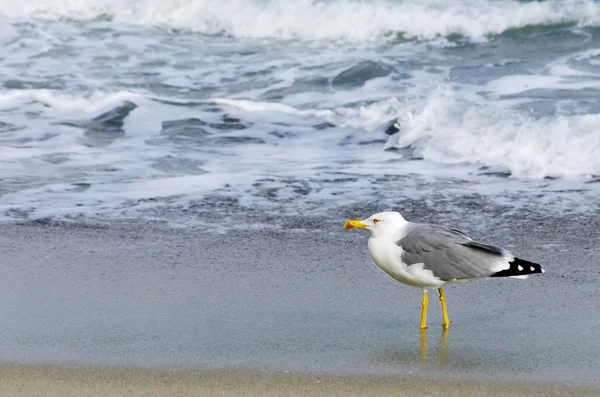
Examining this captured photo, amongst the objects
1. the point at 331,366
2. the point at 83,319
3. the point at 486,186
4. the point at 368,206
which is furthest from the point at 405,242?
the point at 486,186

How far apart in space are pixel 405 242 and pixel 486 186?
109 inches

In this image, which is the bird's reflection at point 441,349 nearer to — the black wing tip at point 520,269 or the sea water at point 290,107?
the black wing tip at point 520,269

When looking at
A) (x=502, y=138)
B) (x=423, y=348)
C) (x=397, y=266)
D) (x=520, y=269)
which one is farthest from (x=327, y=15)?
(x=423, y=348)

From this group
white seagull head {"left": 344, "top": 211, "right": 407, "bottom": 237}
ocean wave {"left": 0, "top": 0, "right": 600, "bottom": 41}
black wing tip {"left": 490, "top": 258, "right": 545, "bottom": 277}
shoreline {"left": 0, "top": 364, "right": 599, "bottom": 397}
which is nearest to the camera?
shoreline {"left": 0, "top": 364, "right": 599, "bottom": 397}

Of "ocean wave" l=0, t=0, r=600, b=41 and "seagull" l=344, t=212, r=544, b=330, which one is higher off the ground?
"ocean wave" l=0, t=0, r=600, b=41

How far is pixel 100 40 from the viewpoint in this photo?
47.5 feet

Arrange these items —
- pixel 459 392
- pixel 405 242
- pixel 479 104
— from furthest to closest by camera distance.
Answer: pixel 479 104
pixel 405 242
pixel 459 392

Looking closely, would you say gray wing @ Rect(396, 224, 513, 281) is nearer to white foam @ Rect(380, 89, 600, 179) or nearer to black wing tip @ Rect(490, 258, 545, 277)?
black wing tip @ Rect(490, 258, 545, 277)

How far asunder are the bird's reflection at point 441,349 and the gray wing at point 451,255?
0.27 metres

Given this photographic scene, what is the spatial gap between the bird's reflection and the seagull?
2.4 inches

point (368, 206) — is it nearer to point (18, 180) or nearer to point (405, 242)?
point (405, 242)

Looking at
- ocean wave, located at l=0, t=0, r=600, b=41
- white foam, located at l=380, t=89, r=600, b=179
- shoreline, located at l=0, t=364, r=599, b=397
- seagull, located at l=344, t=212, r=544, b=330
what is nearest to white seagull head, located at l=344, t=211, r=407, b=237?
seagull, located at l=344, t=212, r=544, b=330

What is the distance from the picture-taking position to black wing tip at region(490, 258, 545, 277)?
4.31 m

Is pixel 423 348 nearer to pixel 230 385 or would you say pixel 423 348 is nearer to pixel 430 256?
pixel 430 256
